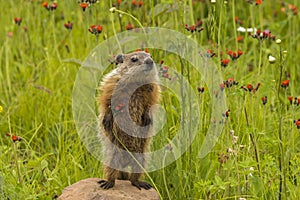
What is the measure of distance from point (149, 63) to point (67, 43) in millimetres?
2682

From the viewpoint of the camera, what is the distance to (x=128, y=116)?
3.93 metres

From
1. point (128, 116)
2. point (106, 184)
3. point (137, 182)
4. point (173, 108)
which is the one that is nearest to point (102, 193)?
point (106, 184)

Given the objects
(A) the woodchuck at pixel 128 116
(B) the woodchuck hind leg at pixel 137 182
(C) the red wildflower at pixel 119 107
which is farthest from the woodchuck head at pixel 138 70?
(B) the woodchuck hind leg at pixel 137 182

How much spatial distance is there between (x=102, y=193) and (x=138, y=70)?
0.80m

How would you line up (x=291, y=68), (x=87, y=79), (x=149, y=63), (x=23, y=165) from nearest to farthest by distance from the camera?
(x=149, y=63)
(x=23, y=165)
(x=87, y=79)
(x=291, y=68)

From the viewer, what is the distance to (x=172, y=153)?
4219 mm

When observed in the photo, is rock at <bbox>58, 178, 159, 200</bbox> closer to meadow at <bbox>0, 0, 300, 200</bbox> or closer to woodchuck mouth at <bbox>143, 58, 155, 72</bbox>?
meadow at <bbox>0, 0, 300, 200</bbox>

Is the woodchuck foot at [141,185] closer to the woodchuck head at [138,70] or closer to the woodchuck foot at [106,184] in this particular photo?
the woodchuck foot at [106,184]

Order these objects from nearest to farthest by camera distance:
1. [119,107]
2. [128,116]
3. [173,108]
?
[119,107] → [128,116] → [173,108]

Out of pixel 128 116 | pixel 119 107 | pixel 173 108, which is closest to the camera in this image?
pixel 119 107

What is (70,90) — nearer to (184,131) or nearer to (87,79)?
(87,79)

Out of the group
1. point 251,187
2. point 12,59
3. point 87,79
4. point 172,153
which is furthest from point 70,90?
point 251,187

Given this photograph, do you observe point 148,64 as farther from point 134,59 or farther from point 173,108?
point 173,108

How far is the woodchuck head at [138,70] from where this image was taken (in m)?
3.89
